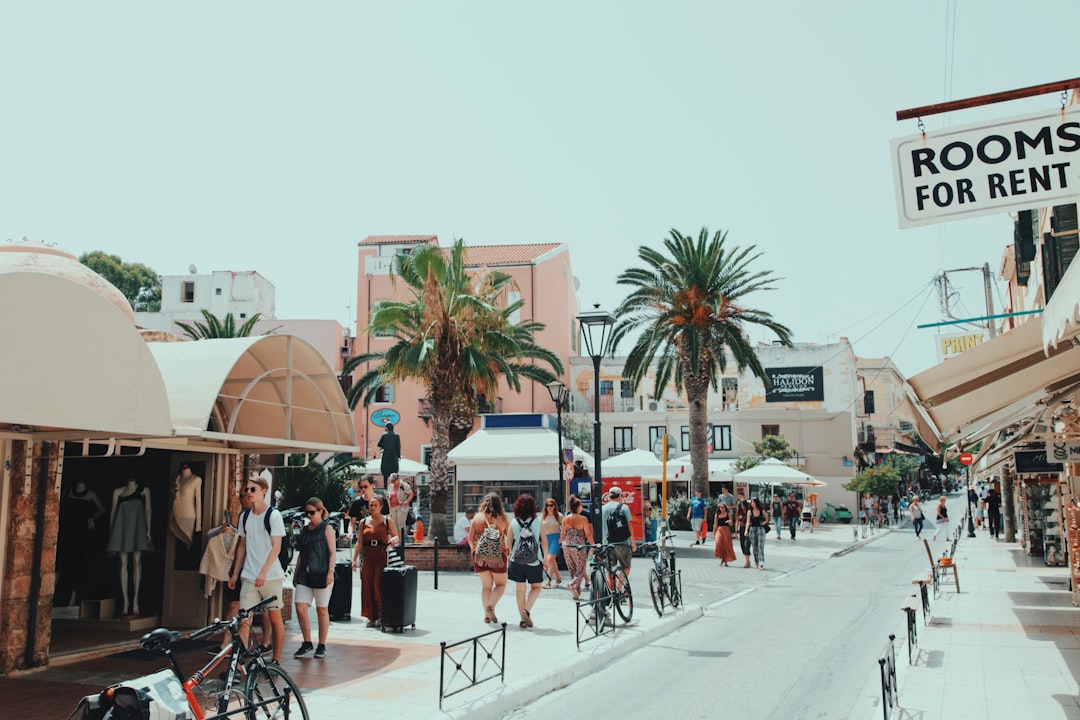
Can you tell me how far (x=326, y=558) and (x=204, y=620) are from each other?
8.32ft

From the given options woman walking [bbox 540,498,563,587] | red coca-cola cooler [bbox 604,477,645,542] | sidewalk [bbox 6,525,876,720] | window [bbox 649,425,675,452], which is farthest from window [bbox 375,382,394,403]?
sidewalk [bbox 6,525,876,720]

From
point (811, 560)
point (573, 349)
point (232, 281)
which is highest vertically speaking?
point (232, 281)

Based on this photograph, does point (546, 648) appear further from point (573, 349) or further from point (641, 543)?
point (573, 349)

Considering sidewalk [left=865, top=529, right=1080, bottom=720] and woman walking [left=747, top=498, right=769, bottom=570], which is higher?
woman walking [left=747, top=498, right=769, bottom=570]

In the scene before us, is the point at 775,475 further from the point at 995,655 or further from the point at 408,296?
the point at 408,296

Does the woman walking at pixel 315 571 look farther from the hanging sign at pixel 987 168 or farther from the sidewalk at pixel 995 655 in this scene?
the hanging sign at pixel 987 168

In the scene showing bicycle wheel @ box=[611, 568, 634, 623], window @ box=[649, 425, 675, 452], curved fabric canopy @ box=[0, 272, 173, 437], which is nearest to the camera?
curved fabric canopy @ box=[0, 272, 173, 437]

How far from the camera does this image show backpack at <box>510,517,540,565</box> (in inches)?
468

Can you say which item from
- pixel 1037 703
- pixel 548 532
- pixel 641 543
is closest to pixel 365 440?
pixel 641 543

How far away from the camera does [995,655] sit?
32.6ft

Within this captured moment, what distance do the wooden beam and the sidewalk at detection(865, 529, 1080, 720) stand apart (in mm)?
4742

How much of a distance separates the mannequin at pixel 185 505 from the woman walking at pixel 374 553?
7.13ft

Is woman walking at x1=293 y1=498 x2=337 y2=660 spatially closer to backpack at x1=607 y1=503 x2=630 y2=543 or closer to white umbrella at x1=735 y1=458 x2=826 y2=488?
backpack at x1=607 y1=503 x2=630 y2=543

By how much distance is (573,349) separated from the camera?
59219 mm
